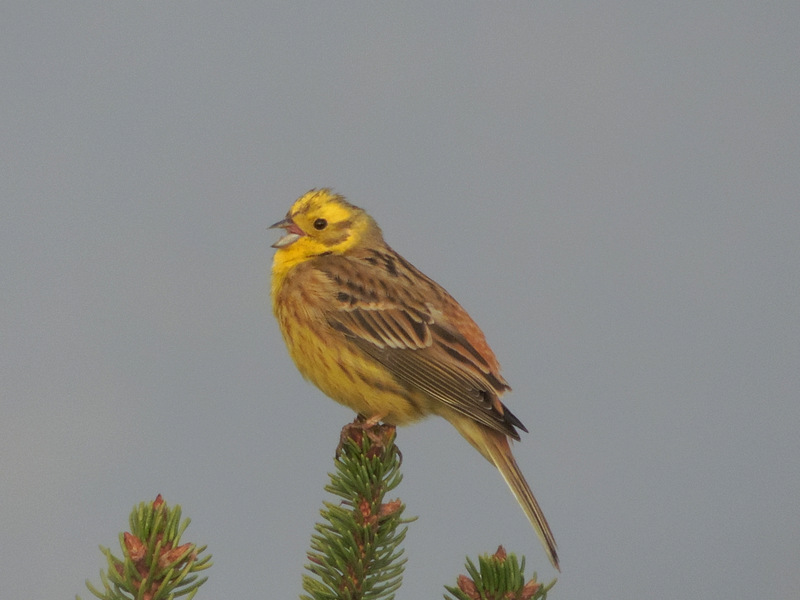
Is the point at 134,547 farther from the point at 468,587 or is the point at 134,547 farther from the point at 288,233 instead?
the point at 288,233

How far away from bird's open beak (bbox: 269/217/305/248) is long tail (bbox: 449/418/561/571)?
1.32 m

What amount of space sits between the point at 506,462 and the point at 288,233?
68.0 inches

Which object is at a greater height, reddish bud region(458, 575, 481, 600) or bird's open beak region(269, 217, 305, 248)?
bird's open beak region(269, 217, 305, 248)

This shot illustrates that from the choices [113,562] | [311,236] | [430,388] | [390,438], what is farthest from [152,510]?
[311,236]

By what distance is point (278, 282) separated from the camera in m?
5.28

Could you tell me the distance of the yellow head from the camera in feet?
17.9

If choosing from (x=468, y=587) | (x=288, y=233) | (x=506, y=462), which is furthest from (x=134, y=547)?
(x=288, y=233)

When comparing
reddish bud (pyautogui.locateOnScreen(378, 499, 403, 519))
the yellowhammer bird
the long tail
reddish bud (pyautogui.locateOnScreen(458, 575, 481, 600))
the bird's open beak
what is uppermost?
the bird's open beak

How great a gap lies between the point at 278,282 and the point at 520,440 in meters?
1.50

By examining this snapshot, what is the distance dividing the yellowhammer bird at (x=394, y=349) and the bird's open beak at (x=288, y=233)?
0.61 feet

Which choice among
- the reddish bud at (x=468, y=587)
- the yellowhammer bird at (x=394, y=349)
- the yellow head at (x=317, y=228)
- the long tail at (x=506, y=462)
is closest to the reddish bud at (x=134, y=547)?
the reddish bud at (x=468, y=587)

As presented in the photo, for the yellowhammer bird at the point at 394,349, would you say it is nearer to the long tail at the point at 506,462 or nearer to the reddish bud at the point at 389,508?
the long tail at the point at 506,462

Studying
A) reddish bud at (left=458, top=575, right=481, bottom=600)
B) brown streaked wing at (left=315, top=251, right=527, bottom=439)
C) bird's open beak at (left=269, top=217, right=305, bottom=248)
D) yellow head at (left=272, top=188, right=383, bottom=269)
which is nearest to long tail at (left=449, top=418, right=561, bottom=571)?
brown streaked wing at (left=315, top=251, right=527, bottom=439)

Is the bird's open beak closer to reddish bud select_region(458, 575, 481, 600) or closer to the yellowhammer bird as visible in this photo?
the yellowhammer bird
